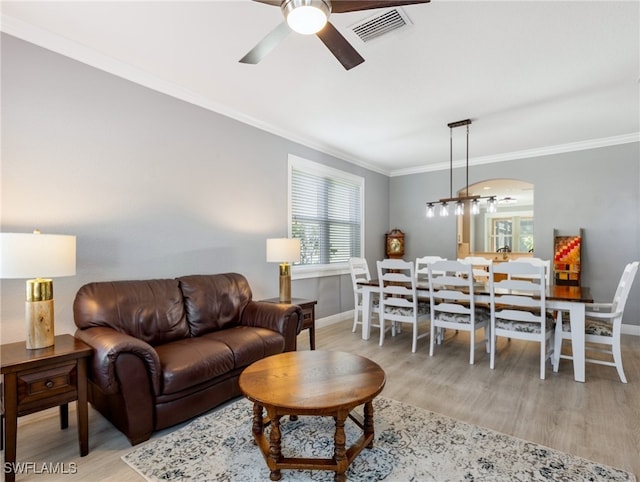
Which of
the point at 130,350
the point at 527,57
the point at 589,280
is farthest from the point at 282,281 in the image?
the point at 589,280

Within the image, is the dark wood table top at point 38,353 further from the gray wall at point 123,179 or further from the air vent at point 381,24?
the air vent at point 381,24

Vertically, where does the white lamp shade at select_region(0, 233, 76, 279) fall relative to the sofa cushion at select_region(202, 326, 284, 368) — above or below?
above

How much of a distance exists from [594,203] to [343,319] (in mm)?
4029

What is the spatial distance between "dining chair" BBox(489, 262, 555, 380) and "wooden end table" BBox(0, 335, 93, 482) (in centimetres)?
331

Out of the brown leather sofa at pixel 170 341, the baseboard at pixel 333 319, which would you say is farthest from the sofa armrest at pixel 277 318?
the baseboard at pixel 333 319

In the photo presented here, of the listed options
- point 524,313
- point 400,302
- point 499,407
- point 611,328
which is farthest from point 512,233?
point 499,407

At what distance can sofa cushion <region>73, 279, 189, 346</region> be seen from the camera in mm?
2320

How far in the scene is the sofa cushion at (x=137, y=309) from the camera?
7.61 ft

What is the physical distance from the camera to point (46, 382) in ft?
5.89

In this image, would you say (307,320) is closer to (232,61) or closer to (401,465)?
(401,465)

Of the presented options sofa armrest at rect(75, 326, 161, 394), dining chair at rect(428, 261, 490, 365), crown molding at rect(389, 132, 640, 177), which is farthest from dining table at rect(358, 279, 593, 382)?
sofa armrest at rect(75, 326, 161, 394)

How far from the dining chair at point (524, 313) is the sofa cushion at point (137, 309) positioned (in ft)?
9.48

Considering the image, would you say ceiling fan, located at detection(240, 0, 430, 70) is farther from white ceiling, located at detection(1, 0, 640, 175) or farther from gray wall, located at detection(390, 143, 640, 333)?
gray wall, located at detection(390, 143, 640, 333)

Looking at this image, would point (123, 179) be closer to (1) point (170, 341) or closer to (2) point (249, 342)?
(1) point (170, 341)
